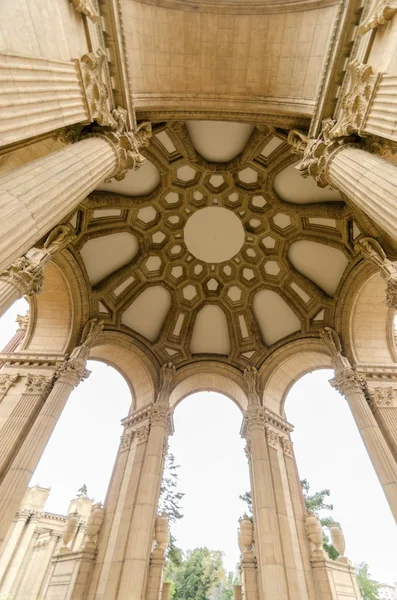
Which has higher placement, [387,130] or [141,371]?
[141,371]

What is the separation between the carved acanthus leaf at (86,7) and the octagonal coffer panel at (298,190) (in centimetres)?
853

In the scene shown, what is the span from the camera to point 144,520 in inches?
379

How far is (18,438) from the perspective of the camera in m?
8.55

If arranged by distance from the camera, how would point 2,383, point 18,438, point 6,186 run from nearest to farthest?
point 6,186 → point 18,438 → point 2,383

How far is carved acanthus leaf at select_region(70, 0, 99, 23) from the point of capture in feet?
16.2

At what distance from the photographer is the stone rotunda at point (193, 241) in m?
4.96

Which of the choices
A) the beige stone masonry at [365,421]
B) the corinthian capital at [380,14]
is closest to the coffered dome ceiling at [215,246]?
the beige stone masonry at [365,421]

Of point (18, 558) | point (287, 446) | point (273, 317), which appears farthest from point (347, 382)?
point (18, 558)

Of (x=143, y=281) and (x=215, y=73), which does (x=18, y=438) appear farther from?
(x=215, y=73)

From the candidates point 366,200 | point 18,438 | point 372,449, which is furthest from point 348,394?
point 18,438

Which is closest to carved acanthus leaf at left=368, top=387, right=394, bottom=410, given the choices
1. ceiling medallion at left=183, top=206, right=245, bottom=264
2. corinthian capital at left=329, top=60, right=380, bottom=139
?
corinthian capital at left=329, top=60, right=380, bottom=139

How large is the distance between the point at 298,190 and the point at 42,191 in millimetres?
10695

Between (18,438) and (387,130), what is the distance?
10438mm

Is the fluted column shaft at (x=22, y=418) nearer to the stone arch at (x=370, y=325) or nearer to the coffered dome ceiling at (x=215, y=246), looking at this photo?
the coffered dome ceiling at (x=215, y=246)
